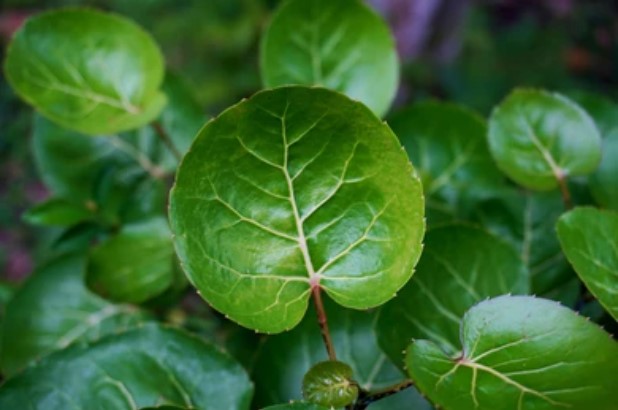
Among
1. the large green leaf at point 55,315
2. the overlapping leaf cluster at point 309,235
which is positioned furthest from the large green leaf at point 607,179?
the large green leaf at point 55,315

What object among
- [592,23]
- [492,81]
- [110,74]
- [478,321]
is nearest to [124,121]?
[110,74]

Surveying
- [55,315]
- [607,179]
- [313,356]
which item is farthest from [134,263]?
[607,179]

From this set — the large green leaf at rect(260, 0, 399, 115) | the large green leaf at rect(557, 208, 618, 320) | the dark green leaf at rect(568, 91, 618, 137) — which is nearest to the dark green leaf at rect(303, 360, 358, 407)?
the large green leaf at rect(557, 208, 618, 320)

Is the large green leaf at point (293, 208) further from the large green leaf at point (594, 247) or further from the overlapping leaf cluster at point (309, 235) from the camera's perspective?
the large green leaf at point (594, 247)

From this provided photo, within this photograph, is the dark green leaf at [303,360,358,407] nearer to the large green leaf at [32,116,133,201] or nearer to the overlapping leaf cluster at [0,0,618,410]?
the overlapping leaf cluster at [0,0,618,410]

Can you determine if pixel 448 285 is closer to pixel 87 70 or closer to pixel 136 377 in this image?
pixel 136 377
